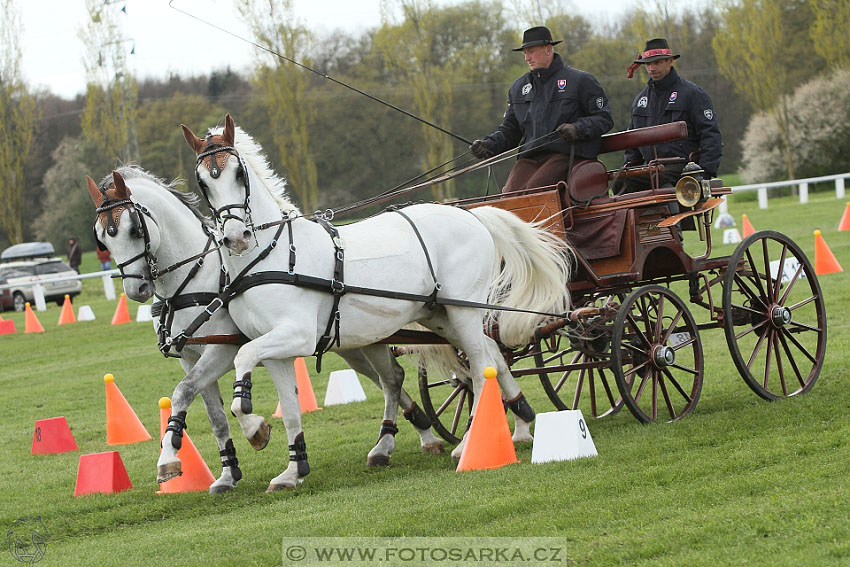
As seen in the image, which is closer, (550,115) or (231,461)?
(231,461)

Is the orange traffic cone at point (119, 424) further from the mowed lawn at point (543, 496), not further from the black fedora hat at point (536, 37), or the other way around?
the black fedora hat at point (536, 37)

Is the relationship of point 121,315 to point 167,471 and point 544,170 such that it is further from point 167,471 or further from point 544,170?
point 167,471

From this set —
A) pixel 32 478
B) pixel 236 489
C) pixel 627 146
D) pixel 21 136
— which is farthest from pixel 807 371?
pixel 21 136

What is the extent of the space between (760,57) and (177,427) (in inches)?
1374

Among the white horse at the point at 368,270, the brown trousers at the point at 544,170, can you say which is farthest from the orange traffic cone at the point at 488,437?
the brown trousers at the point at 544,170

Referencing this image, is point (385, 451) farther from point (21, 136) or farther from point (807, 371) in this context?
point (21, 136)

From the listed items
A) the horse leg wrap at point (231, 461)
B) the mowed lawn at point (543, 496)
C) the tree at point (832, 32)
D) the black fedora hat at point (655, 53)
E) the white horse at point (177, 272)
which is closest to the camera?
the mowed lawn at point (543, 496)

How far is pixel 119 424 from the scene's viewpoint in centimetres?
945

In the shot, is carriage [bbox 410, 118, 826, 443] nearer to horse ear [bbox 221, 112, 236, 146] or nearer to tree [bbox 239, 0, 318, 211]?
horse ear [bbox 221, 112, 236, 146]

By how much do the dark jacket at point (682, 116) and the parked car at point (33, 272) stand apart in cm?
1915

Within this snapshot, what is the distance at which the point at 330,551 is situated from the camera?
15.2 feet

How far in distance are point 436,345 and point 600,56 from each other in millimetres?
36954

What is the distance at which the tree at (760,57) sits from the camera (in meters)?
36.8

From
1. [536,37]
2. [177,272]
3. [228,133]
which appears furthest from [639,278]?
[177,272]
